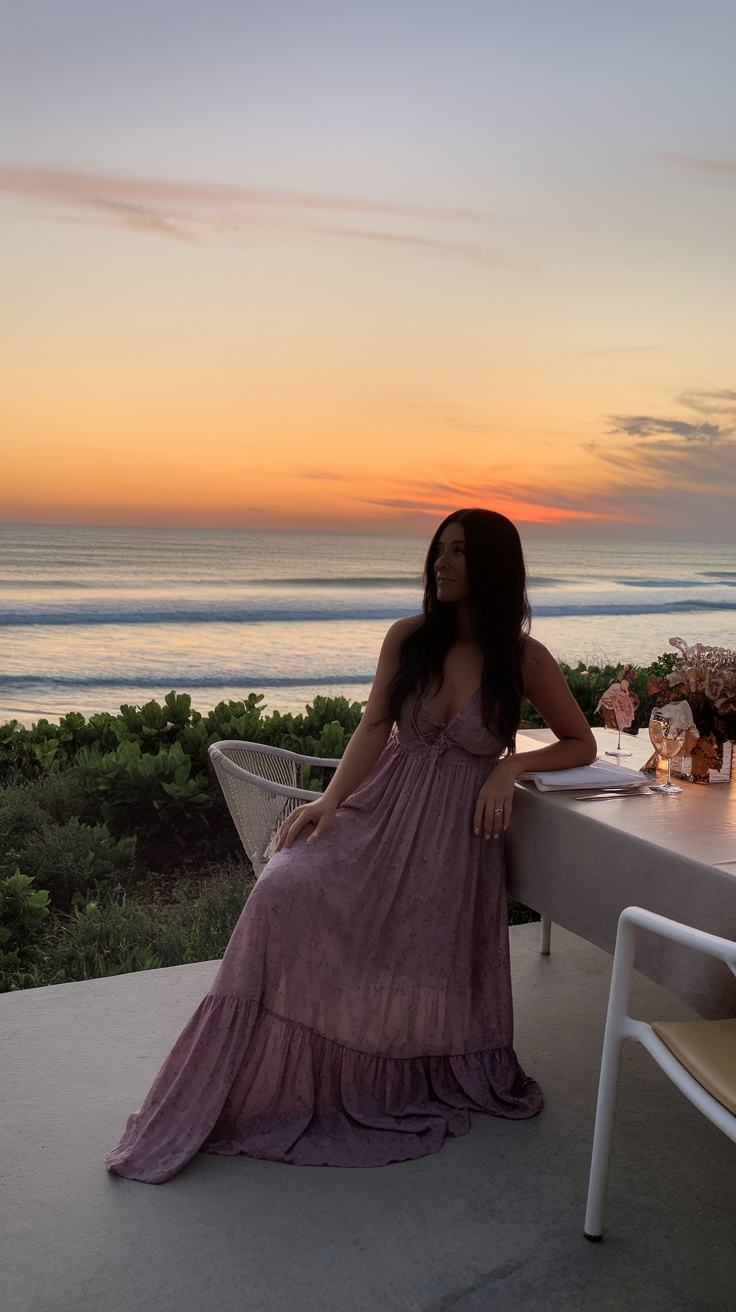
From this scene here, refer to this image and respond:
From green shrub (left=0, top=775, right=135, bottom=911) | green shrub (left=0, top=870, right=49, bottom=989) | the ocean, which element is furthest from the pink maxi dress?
the ocean

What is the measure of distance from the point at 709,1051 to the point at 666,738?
0.99 meters

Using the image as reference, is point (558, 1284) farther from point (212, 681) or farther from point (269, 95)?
point (212, 681)

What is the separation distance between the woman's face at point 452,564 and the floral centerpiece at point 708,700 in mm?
571

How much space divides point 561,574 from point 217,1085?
31332 mm

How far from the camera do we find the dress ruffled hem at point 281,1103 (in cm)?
227

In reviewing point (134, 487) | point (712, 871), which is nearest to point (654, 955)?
point (712, 871)

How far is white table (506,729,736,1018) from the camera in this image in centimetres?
200

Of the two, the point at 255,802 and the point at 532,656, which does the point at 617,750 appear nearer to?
the point at 532,656

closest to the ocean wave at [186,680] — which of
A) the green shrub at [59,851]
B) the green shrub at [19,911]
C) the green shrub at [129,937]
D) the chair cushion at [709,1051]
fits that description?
the green shrub at [59,851]

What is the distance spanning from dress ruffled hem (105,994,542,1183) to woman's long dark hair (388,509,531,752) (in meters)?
0.86

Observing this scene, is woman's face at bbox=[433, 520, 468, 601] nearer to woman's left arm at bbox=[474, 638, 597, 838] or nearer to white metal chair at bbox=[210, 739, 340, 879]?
woman's left arm at bbox=[474, 638, 597, 838]

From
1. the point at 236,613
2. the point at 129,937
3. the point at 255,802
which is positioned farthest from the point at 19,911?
the point at 236,613

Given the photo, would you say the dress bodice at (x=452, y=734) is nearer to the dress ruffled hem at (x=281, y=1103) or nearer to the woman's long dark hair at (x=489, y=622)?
the woman's long dark hair at (x=489, y=622)

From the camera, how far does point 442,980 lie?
8.20 ft
